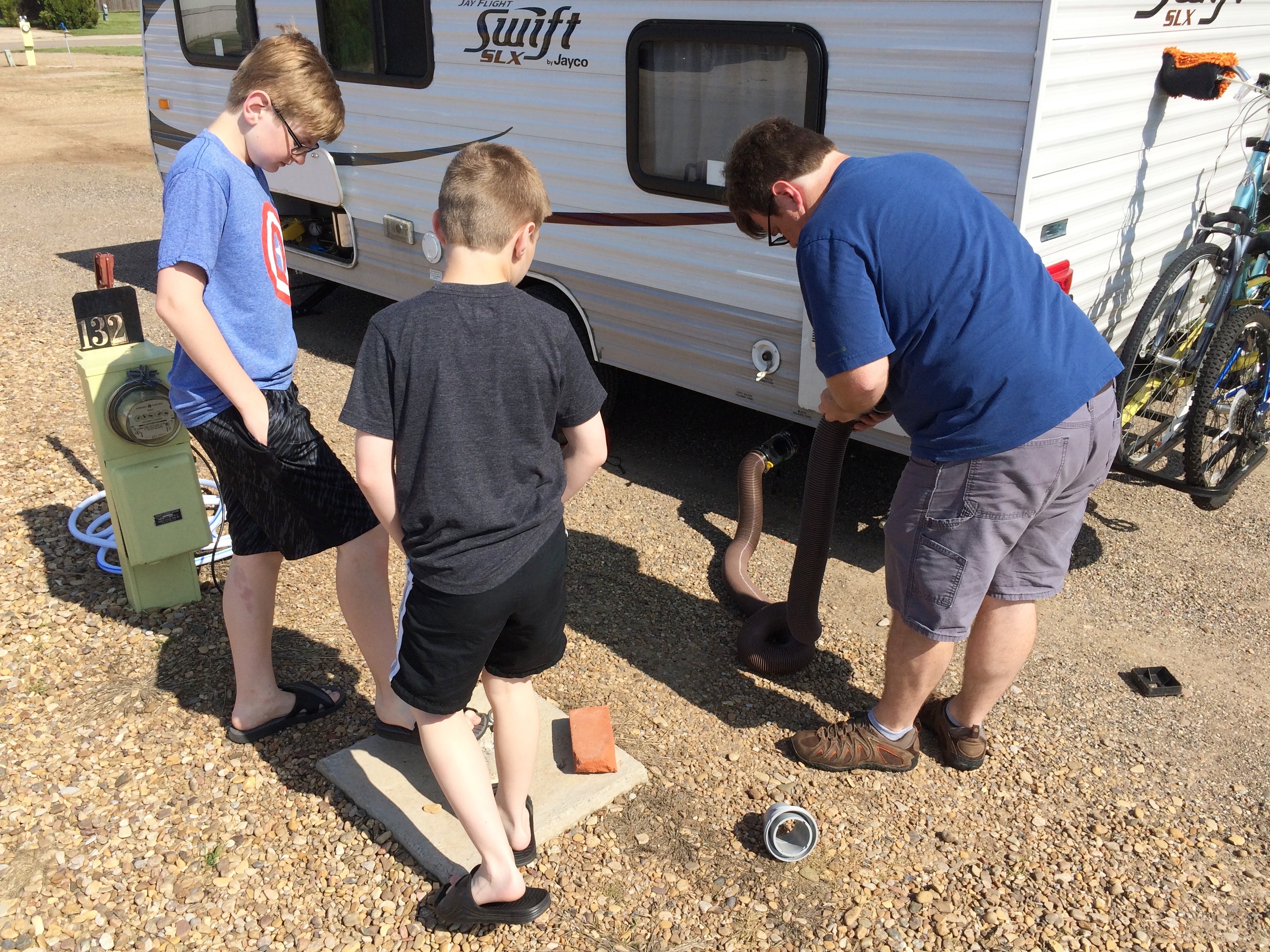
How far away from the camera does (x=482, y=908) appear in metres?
2.42

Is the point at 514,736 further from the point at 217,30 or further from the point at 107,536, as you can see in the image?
the point at 217,30

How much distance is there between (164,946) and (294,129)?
6.48 feet

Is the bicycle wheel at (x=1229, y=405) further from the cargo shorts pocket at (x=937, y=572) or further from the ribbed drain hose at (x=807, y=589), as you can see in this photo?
the cargo shorts pocket at (x=937, y=572)

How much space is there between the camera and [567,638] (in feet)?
12.4

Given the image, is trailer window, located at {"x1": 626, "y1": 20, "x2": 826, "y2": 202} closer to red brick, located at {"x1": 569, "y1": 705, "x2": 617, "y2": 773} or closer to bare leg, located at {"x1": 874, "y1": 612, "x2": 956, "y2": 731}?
bare leg, located at {"x1": 874, "y1": 612, "x2": 956, "y2": 731}

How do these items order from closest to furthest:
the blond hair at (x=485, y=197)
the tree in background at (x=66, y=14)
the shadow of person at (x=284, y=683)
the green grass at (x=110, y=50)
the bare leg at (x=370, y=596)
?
the blond hair at (x=485, y=197)
the bare leg at (x=370, y=596)
the shadow of person at (x=284, y=683)
the green grass at (x=110, y=50)
the tree in background at (x=66, y=14)

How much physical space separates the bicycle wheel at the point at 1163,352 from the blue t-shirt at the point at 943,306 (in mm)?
1895

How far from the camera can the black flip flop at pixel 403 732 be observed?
3.08 metres

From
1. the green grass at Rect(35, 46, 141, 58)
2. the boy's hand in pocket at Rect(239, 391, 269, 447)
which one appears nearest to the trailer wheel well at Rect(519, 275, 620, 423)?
the boy's hand in pocket at Rect(239, 391, 269, 447)

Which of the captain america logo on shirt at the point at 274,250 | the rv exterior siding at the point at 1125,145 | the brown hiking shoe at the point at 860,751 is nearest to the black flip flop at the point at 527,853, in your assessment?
the brown hiking shoe at the point at 860,751

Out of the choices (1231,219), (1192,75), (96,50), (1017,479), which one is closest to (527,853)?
(1017,479)

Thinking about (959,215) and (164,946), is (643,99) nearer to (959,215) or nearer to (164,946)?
(959,215)

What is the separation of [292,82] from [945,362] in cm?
169

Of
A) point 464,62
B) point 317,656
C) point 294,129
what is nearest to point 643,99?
point 464,62
